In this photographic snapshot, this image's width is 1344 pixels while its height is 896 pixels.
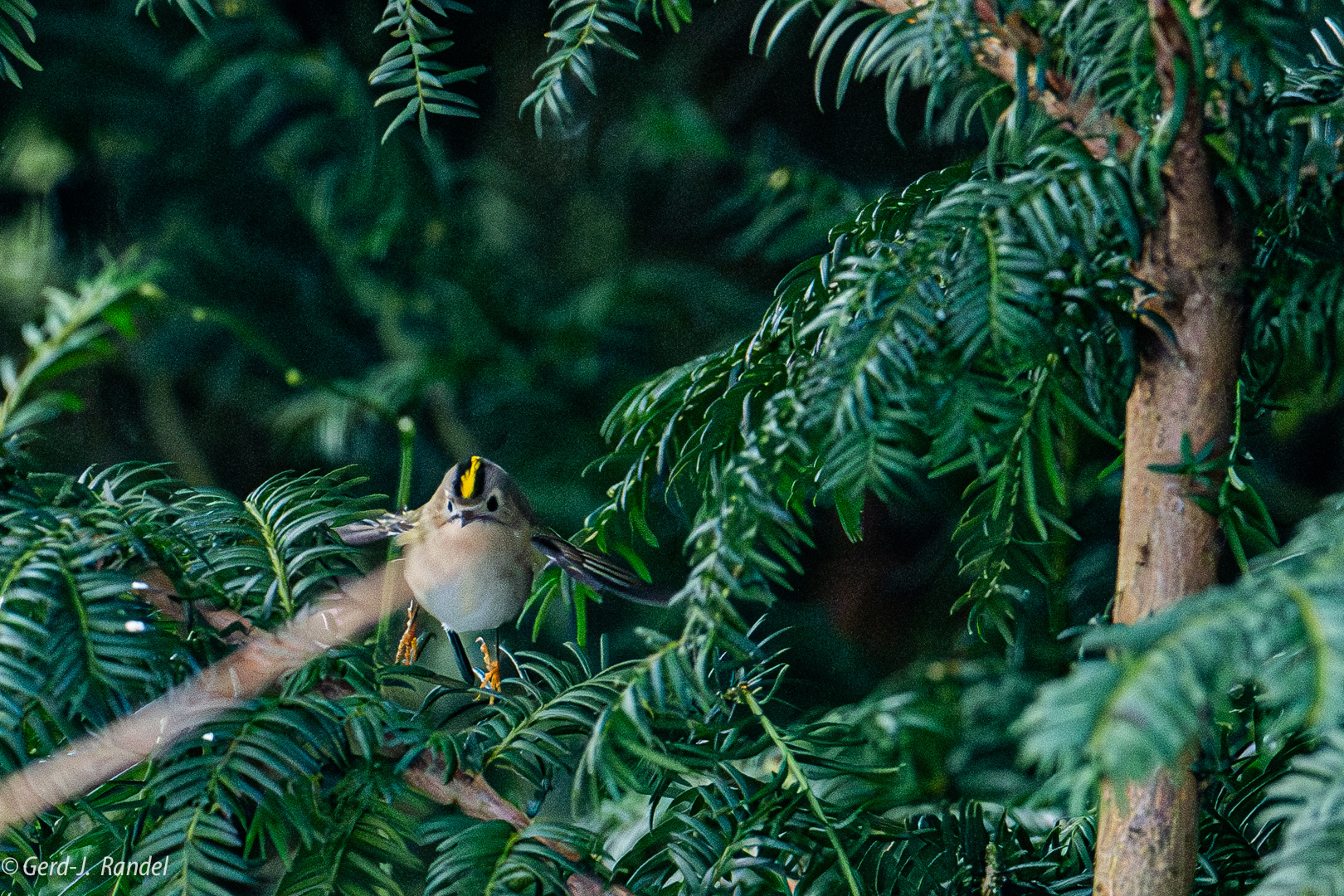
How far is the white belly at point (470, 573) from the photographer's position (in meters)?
0.54

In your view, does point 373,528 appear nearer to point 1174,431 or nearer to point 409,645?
point 409,645

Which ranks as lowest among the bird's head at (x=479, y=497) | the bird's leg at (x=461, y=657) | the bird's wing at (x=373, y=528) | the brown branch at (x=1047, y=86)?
the bird's leg at (x=461, y=657)

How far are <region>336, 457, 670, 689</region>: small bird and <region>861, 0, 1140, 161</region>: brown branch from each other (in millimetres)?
265

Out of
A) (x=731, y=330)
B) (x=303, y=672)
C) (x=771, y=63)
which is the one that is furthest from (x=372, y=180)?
(x=303, y=672)

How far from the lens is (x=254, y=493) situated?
42cm

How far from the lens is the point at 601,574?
0.42 metres

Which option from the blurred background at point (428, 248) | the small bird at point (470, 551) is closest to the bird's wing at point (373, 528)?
the small bird at point (470, 551)

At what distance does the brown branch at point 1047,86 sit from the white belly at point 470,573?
322mm

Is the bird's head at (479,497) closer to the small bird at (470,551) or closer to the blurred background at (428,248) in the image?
the small bird at (470,551)

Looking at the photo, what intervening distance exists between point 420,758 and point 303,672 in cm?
5

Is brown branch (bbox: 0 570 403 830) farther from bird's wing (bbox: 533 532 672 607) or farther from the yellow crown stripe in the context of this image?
the yellow crown stripe

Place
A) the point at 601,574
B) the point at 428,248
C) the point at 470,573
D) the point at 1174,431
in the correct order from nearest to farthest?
1. the point at 1174,431
2. the point at 601,574
3. the point at 470,573
4. the point at 428,248

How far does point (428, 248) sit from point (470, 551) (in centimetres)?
81

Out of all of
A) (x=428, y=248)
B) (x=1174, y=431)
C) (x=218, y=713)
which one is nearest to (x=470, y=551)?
(x=218, y=713)
